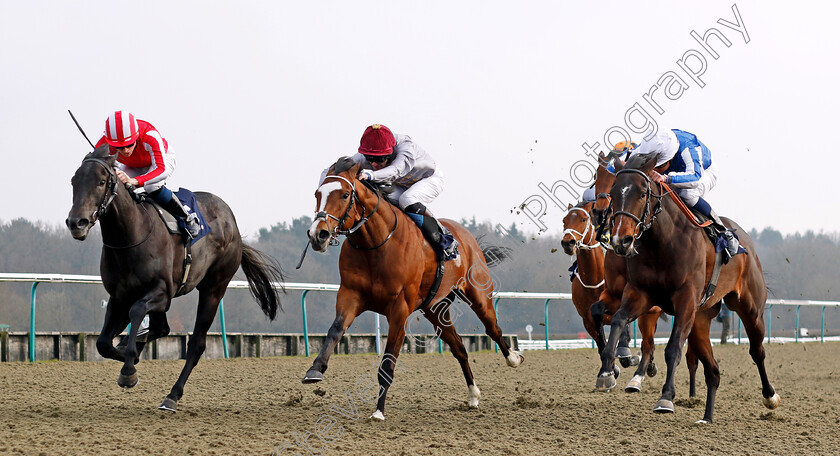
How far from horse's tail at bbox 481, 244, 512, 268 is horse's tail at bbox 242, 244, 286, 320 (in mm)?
1960

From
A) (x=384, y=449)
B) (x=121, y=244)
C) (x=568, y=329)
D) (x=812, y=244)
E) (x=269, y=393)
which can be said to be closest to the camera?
(x=384, y=449)

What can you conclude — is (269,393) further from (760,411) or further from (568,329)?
(568,329)

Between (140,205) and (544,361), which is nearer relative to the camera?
(140,205)

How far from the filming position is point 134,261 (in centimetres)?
586

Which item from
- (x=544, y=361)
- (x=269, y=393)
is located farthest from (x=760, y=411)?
(x=544, y=361)

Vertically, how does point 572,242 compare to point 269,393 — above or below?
above

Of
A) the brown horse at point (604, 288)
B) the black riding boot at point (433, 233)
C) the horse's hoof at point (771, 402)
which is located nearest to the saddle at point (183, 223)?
the black riding boot at point (433, 233)

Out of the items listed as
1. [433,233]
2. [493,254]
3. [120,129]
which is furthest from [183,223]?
[493,254]

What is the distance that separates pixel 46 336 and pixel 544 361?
6725 millimetres

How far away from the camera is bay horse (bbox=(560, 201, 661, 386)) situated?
24.5ft

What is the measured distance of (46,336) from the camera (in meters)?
9.07

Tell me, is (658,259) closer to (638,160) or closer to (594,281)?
(638,160)

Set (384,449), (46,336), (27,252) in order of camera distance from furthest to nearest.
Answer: (27,252) < (46,336) < (384,449)

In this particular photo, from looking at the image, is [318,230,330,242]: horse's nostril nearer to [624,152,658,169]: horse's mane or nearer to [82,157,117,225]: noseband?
[82,157,117,225]: noseband
